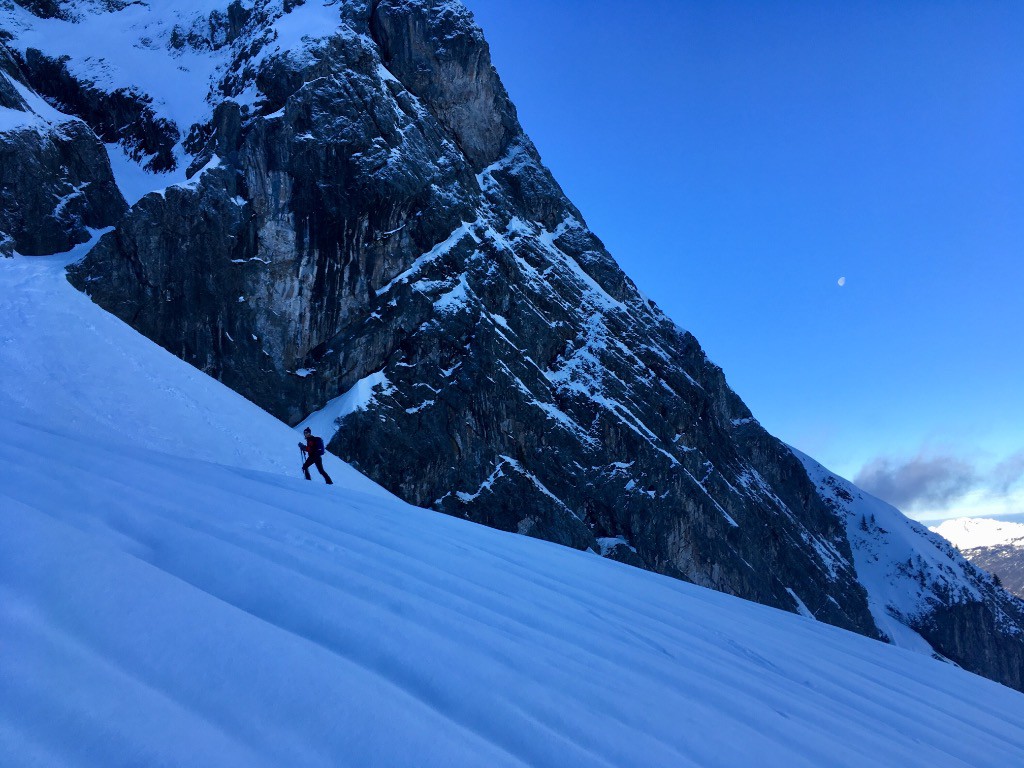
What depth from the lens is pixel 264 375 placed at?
3191 centimetres

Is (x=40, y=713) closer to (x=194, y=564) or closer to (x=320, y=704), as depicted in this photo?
(x=320, y=704)

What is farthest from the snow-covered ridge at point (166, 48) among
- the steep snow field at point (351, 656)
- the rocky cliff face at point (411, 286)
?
the steep snow field at point (351, 656)

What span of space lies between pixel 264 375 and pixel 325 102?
642 inches

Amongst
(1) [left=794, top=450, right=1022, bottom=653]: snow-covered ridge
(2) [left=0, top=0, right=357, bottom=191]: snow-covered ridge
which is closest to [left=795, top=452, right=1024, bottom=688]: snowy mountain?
(1) [left=794, top=450, right=1022, bottom=653]: snow-covered ridge

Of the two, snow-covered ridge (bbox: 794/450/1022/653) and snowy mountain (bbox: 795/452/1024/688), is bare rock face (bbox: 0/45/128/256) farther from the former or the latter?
snow-covered ridge (bbox: 794/450/1022/653)

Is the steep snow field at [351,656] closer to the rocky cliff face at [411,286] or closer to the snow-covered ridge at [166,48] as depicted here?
Result: the rocky cliff face at [411,286]

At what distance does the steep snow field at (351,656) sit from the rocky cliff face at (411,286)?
2743 centimetres

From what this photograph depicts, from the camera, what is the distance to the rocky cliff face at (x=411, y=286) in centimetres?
3183

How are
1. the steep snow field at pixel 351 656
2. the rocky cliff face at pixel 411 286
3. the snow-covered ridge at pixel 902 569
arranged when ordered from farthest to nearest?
the snow-covered ridge at pixel 902 569, the rocky cliff face at pixel 411 286, the steep snow field at pixel 351 656

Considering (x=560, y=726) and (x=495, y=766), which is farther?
(x=560, y=726)

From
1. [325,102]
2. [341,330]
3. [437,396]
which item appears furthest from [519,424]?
[325,102]

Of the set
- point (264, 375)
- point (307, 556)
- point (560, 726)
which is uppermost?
point (264, 375)

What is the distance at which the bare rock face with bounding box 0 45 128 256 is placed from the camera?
2928 cm

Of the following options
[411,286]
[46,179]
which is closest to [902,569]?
[411,286]
